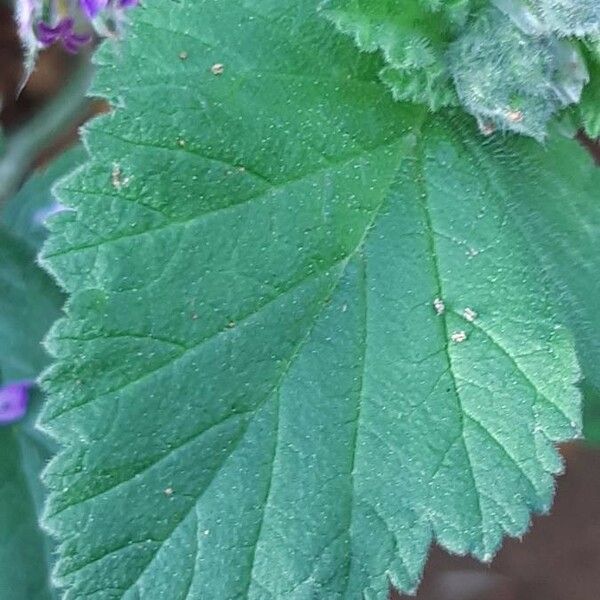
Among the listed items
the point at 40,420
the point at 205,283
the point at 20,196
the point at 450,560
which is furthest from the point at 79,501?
the point at 450,560

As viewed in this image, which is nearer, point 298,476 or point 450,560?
point 298,476

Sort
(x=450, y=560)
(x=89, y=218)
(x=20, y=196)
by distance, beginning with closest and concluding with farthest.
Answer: (x=89, y=218), (x=20, y=196), (x=450, y=560)

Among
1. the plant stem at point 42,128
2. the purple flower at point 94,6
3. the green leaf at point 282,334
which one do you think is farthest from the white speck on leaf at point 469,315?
the plant stem at point 42,128

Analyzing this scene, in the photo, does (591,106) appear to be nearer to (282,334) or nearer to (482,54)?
(482,54)

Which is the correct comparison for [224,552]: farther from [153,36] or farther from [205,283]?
[153,36]

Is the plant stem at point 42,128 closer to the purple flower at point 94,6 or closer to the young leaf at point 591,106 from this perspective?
the purple flower at point 94,6

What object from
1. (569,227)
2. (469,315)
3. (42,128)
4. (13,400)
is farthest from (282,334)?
(42,128)
